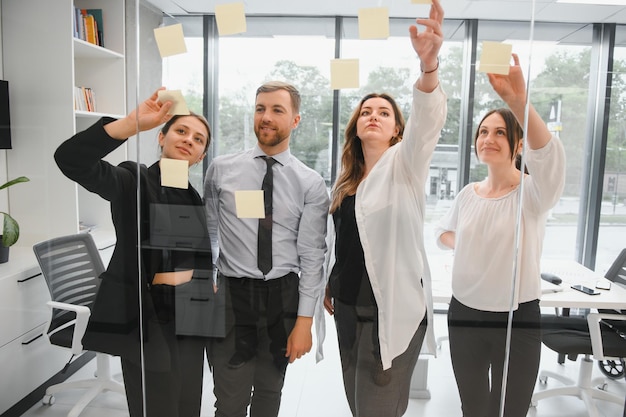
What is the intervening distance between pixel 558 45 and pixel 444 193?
0.65m

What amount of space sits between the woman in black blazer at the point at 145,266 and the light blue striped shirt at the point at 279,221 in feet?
0.26

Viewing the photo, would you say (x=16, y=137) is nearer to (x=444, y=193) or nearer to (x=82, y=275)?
(x=82, y=275)

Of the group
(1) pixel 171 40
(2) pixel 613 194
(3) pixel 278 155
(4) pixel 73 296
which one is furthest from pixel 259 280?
(2) pixel 613 194

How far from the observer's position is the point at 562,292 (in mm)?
1637

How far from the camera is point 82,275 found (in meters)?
1.79

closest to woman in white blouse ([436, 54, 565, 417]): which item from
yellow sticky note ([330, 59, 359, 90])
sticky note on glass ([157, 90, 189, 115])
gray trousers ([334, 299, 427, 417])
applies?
gray trousers ([334, 299, 427, 417])

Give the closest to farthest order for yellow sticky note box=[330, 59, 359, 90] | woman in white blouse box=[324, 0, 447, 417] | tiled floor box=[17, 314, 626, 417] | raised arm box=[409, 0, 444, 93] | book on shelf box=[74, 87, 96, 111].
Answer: raised arm box=[409, 0, 444, 93] → woman in white blouse box=[324, 0, 447, 417] → yellow sticky note box=[330, 59, 359, 90] → tiled floor box=[17, 314, 626, 417] → book on shelf box=[74, 87, 96, 111]

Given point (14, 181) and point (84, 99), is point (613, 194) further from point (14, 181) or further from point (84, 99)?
point (14, 181)

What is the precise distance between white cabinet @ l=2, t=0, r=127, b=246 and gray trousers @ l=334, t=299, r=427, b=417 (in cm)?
104

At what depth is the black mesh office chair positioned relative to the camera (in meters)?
1.63

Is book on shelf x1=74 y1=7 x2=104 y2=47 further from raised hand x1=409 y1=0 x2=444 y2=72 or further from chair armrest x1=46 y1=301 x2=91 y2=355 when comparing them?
raised hand x1=409 y1=0 x2=444 y2=72

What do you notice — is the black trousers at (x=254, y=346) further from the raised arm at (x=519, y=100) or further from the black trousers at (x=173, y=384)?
the raised arm at (x=519, y=100)

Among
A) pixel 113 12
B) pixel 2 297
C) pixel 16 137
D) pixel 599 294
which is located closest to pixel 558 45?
pixel 599 294

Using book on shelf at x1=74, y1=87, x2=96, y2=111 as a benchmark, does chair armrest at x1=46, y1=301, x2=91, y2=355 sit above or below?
below
